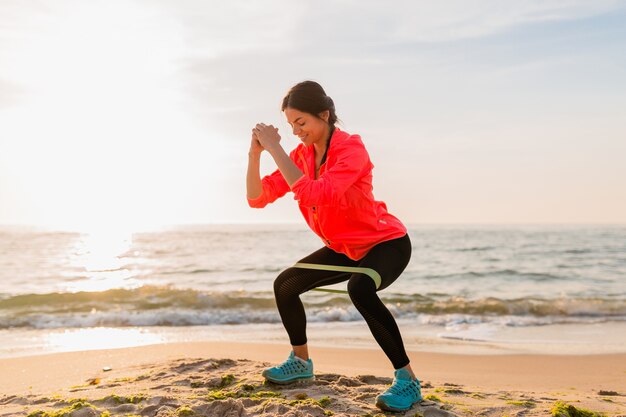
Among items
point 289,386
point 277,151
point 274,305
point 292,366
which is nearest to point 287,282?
point 292,366

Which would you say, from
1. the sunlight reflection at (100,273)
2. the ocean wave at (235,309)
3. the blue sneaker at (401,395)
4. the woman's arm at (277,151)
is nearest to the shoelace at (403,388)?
the blue sneaker at (401,395)

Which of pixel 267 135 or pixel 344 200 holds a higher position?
pixel 267 135

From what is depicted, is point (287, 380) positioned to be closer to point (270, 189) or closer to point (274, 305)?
point (270, 189)

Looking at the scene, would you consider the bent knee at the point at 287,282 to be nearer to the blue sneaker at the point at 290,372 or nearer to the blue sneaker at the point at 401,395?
the blue sneaker at the point at 290,372

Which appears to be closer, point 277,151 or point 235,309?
point 277,151

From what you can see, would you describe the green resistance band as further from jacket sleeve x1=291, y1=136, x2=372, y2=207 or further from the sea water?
the sea water

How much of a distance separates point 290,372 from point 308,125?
5.48ft

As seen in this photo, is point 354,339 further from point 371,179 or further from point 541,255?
point 541,255

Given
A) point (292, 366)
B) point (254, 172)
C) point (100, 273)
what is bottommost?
point (292, 366)

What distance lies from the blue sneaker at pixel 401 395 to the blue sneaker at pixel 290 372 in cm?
73

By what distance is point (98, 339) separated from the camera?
8.35 metres

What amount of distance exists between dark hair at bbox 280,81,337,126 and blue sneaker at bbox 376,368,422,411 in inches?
63.7

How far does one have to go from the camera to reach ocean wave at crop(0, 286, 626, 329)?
33.2 feet

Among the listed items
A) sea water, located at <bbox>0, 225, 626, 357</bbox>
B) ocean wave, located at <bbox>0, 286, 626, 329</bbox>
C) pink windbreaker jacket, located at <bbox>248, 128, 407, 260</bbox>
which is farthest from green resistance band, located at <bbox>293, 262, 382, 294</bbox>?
ocean wave, located at <bbox>0, 286, 626, 329</bbox>
